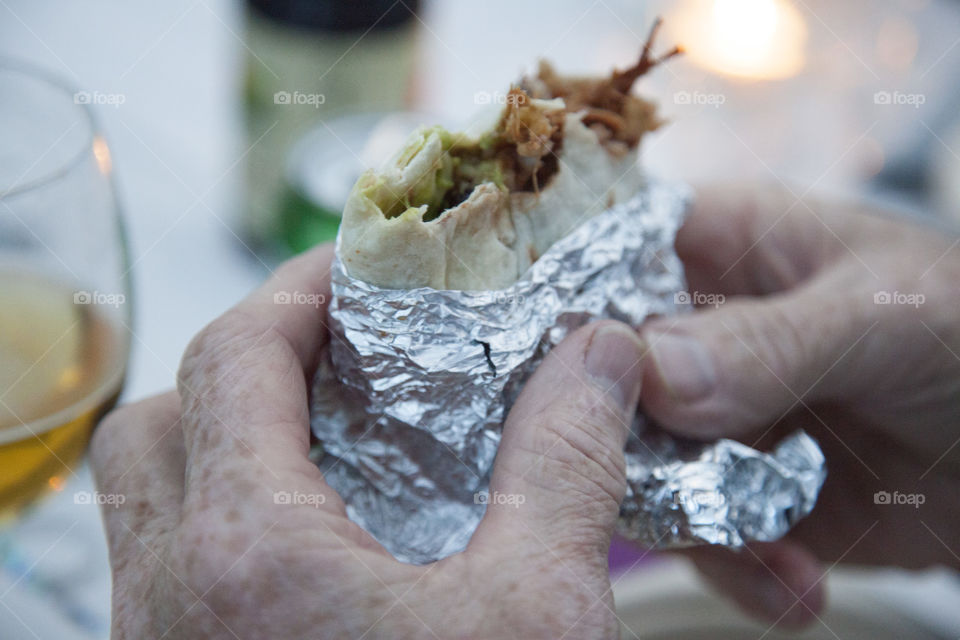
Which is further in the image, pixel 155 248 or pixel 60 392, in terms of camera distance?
pixel 155 248

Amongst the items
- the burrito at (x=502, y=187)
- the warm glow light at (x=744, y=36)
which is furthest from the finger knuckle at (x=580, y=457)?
the warm glow light at (x=744, y=36)

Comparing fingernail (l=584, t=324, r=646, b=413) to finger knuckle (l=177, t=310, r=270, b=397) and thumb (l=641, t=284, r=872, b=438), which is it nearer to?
thumb (l=641, t=284, r=872, b=438)

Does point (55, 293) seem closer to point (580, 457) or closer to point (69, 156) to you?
point (69, 156)

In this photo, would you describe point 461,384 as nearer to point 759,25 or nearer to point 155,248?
point 155,248

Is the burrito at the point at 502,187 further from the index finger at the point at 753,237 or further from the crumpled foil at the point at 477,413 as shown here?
the index finger at the point at 753,237

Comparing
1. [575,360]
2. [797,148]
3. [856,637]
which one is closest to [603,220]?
[575,360]

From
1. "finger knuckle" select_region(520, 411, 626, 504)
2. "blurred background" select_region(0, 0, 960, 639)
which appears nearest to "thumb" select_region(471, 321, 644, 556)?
"finger knuckle" select_region(520, 411, 626, 504)
